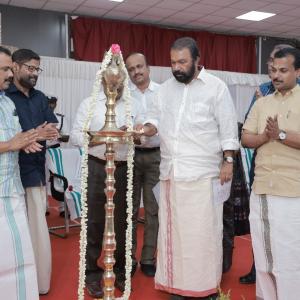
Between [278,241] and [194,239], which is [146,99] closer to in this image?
[194,239]

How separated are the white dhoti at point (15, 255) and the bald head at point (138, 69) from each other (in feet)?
4.43

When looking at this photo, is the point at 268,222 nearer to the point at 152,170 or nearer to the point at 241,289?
the point at 241,289

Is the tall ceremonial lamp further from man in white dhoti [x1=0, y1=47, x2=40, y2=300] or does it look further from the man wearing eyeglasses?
the man wearing eyeglasses

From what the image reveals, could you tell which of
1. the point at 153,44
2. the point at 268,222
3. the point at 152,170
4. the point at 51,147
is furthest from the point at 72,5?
the point at 268,222

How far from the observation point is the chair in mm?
4522

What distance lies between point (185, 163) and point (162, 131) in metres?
0.25

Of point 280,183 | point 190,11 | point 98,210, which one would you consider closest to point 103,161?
point 98,210

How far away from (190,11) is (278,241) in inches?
248

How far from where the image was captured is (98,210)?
2920 millimetres

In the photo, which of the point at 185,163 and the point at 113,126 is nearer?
the point at 113,126

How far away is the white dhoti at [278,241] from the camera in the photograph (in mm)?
2266

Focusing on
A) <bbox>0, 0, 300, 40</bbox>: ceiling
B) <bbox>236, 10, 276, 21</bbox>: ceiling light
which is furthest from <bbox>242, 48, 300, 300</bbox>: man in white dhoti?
<bbox>236, 10, 276, 21</bbox>: ceiling light

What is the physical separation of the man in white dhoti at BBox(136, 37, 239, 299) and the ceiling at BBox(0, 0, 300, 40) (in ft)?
16.5

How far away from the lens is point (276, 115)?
2.23m
